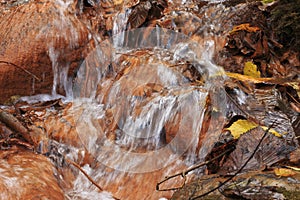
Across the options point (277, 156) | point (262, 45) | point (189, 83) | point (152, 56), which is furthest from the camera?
point (152, 56)

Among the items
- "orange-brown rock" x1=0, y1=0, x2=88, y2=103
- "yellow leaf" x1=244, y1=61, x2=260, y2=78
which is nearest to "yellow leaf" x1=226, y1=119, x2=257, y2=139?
"yellow leaf" x1=244, y1=61, x2=260, y2=78

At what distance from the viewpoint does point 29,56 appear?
161 inches

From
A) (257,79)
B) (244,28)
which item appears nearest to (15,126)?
(257,79)

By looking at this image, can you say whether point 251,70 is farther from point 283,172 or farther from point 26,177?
point 26,177

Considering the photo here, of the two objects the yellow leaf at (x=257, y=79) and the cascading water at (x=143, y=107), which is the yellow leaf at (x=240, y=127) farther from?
the yellow leaf at (x=257, y=79)

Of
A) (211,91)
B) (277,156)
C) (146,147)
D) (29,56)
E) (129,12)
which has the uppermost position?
(129,12)

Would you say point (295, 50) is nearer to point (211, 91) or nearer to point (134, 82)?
point (211, 91)

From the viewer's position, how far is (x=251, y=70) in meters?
3.73

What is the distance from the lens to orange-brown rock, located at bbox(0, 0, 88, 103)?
161 inches

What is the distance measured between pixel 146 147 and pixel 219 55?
1.44 meters

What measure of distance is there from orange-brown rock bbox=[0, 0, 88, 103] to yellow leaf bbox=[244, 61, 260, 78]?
1854mm

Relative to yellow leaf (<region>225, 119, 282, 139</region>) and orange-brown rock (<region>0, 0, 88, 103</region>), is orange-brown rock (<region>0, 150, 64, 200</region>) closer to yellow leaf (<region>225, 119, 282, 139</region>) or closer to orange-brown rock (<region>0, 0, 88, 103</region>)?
orange-brown rock (<region>0, 0, 88, 103</region>)

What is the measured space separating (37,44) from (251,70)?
2278 millimetres

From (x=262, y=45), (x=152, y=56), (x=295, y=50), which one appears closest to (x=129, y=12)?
(x=152, y=56)
